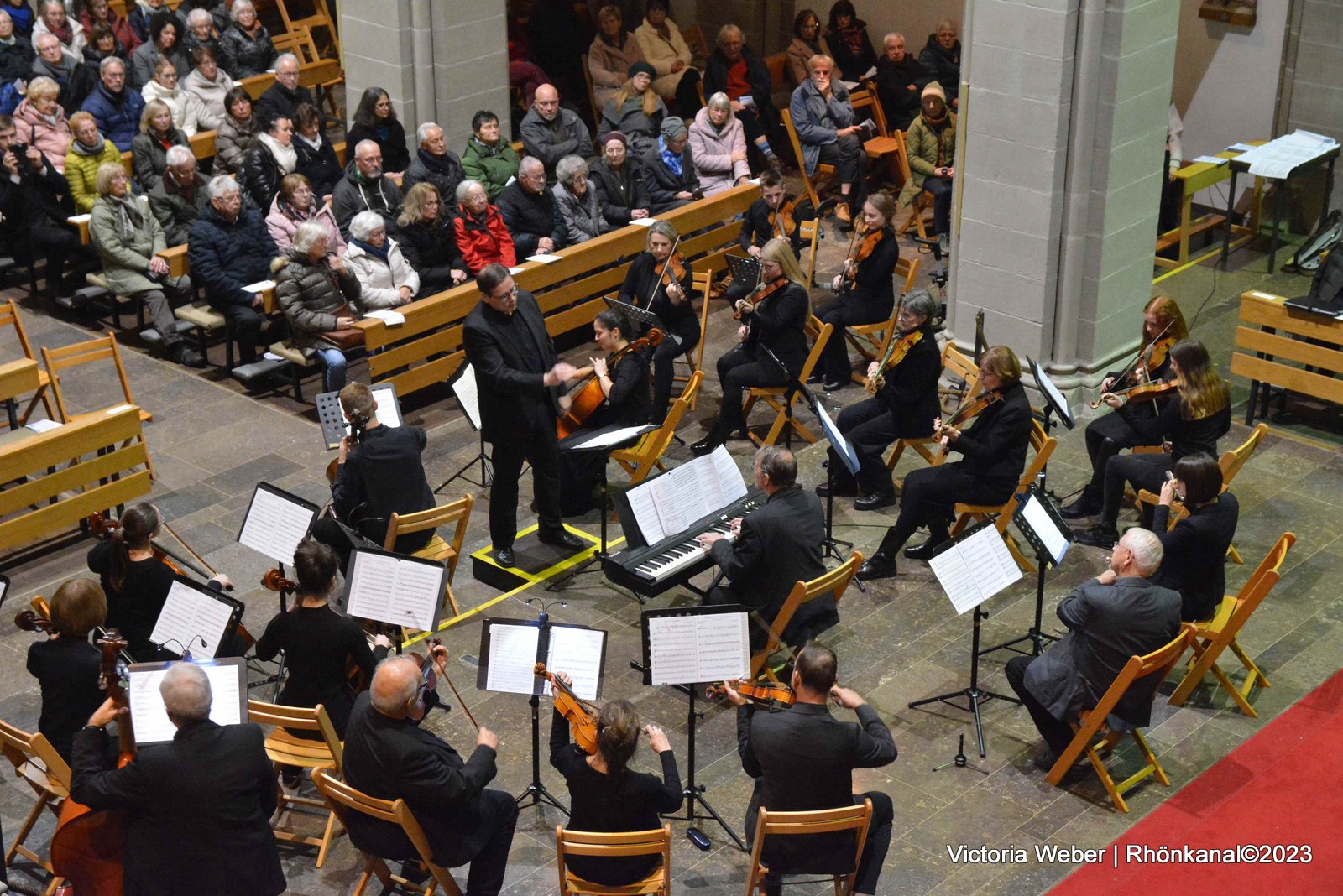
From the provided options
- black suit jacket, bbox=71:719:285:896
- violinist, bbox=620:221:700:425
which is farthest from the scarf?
black suit jacket, bbox=71:719:285:896

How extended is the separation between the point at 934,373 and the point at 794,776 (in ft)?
12.9

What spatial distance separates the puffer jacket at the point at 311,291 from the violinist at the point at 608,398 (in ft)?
6.98

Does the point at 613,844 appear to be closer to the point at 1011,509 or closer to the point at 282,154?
the point at 1011,509

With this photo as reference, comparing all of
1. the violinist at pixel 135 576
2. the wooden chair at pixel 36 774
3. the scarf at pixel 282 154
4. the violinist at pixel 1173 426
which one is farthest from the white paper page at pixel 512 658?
the scarf at pixel 282 154

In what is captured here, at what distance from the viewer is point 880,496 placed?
33.6ft

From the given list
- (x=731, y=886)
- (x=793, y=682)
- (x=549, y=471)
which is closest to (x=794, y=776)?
(x=793, y=682)

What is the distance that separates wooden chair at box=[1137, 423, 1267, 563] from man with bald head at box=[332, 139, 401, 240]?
5.65m

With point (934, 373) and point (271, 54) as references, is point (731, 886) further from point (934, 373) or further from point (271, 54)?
point (271, 54)

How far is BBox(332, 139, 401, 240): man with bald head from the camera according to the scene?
1205 cm

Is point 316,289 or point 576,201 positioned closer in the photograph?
point 316,289

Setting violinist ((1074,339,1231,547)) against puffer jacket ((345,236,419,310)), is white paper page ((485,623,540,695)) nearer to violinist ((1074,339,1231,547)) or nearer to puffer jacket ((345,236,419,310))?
violinist ((1074,339,1231,547))

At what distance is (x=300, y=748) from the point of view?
24.2 ft

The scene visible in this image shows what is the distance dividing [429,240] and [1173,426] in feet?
17.2

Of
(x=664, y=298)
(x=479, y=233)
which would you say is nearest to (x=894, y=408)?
(x=664, y=298)
